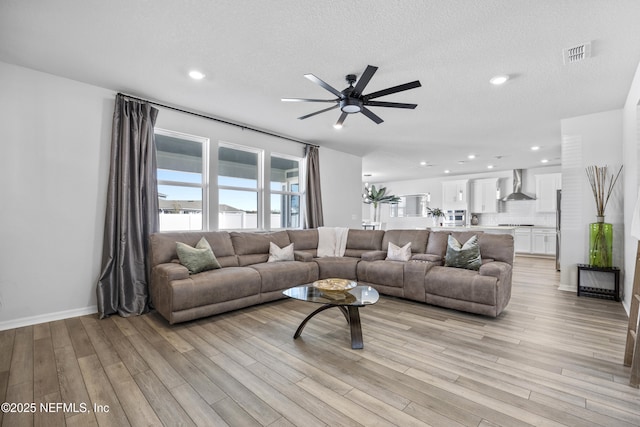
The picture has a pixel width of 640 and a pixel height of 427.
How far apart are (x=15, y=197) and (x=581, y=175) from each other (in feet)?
23.8

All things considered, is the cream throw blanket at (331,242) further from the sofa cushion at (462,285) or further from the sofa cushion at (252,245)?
the sofa cushion at (462,285)

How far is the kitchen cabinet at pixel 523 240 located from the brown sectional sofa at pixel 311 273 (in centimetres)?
556

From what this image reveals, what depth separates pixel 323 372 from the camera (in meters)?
2.14

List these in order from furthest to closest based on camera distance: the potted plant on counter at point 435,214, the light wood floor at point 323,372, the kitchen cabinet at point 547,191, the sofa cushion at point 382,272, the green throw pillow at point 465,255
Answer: the potted plant on counter at point 435,214, the kitchen cabinet at point 547,191, the sofa cushion at point 382,272, the green throw pillow at point 465,255, the light wood floor at point 323,372

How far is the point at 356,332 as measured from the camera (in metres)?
2.56

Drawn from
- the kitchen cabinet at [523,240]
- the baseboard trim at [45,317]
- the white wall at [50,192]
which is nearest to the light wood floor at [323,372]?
the baseboard trim at [45,317]

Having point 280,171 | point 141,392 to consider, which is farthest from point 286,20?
point 280,171

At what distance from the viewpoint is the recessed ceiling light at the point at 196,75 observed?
312 centimetres

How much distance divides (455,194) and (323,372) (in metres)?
9.11

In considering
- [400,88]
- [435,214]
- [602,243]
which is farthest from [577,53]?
[435,214]

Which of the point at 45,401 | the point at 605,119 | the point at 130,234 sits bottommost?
the point at 45,401

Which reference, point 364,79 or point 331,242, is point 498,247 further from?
point 364,79

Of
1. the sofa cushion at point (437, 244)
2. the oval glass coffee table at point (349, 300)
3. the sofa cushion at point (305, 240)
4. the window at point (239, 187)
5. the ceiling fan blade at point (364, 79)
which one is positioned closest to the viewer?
the ceiling fan blade at point (364, 79)

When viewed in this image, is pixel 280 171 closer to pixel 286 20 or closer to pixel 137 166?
pixel 137 166
